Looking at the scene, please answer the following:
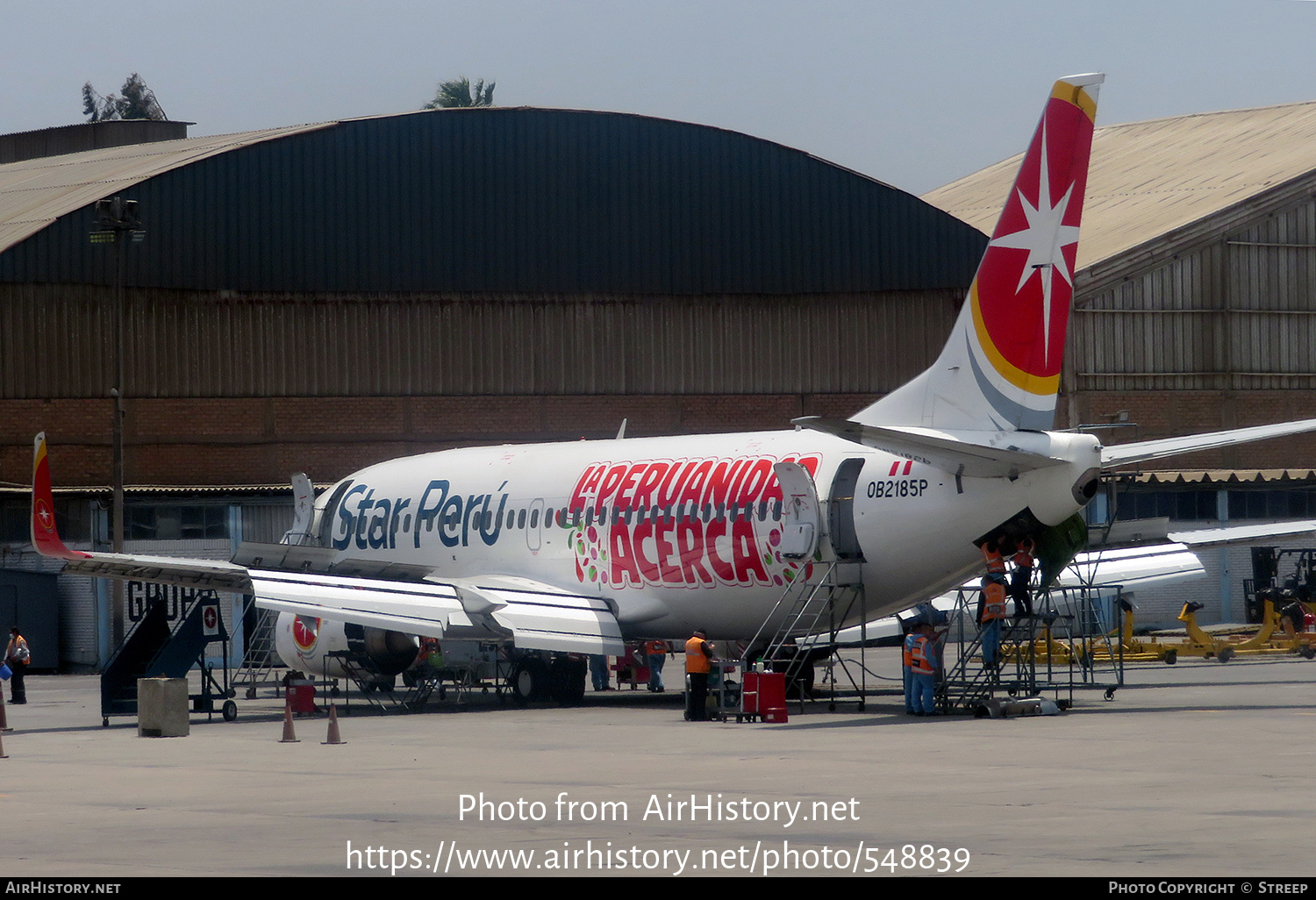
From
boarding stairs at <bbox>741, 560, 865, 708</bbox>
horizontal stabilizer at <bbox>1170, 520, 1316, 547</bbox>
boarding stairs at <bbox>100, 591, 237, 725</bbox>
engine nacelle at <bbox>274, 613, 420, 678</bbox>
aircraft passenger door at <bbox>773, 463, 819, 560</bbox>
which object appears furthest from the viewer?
horizontal stabilizer at <bbox>1170, 520, 1316, 547</bbox>

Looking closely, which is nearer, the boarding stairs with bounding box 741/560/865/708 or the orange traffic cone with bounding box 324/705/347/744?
the orange traffic cone with bounding box 324/705/347/744

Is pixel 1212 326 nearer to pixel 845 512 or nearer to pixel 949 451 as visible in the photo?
pixel 845 512

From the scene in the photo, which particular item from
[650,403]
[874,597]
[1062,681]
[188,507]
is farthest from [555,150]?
[874,597]

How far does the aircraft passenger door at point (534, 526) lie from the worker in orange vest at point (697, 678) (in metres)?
6.14

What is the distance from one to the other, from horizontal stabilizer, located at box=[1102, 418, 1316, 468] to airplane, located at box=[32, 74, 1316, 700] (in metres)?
0.06

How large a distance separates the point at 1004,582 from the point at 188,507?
1082 inches

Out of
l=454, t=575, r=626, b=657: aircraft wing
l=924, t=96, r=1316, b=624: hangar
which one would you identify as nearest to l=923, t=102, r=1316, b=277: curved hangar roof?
l=924, t=96, r=1316, b=624: hangar

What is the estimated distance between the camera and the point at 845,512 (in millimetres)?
25625

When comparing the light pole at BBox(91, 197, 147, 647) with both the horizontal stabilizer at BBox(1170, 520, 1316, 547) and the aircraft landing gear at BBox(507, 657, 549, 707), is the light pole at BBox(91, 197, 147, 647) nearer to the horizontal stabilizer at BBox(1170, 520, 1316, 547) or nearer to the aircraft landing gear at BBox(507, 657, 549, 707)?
the aircraft landing gear at BBox(507, 657, 549, 707)

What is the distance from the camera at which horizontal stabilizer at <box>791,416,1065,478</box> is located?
22250mm

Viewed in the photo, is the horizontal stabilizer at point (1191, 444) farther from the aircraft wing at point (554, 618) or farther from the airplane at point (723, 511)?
the aircraft wing at point (554, 618)

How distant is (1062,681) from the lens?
32.8 metres

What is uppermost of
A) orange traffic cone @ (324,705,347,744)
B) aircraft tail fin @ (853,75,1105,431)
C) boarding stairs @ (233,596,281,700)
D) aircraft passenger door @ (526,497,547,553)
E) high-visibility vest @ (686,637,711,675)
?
aircraft tail fin @ (853,75,1105,431)

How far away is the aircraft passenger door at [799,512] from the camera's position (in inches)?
1017
